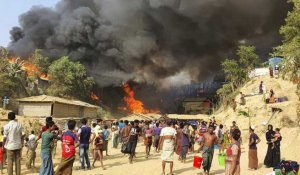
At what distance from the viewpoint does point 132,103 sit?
56.0 m

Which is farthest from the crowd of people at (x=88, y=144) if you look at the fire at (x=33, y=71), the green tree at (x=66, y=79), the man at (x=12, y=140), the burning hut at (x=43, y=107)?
the fire at (x=33, y=71)

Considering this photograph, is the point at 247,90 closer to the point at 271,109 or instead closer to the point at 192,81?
the point at 271,109

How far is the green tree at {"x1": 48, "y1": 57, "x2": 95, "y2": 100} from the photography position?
43875 mm

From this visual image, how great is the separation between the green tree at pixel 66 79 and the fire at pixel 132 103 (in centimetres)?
1018

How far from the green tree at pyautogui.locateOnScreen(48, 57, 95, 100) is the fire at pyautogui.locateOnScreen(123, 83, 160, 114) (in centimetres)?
1018

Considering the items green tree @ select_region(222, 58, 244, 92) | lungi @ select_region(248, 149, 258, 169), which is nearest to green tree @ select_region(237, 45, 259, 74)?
green tree @ select_region(222, 58, 244, 92)

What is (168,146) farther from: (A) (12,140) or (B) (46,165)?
(A) (12,140)

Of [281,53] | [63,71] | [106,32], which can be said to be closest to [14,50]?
[106,32]

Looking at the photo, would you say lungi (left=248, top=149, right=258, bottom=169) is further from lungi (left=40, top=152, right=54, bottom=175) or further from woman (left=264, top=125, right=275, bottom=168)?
lungi (left=40, top=152, right=54, bottom=175)

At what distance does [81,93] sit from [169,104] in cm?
1700

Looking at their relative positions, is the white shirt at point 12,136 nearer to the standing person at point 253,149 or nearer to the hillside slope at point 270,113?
the standing person at point 253,149

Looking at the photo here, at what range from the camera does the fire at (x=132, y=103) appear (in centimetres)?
5506

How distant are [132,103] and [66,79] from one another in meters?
14.3

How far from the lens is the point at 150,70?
59125 mm
